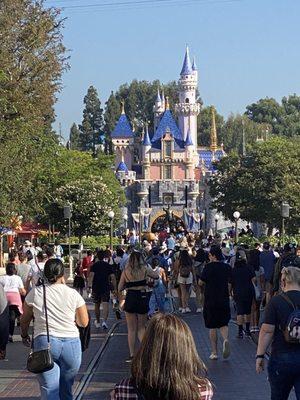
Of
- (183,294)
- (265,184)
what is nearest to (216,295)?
(183,294)

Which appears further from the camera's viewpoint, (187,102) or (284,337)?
(187,102)

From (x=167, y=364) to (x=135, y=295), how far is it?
9.93m

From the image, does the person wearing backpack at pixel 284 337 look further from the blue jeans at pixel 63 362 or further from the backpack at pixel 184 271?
the backpack at pixel 184 271

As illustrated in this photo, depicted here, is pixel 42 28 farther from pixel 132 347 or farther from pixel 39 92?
pixel 132 347

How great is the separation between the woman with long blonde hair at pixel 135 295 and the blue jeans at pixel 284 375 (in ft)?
20.9

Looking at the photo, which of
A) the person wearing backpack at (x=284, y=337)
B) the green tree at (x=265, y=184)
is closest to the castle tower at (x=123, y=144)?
the green tree at (x=265, y=184)

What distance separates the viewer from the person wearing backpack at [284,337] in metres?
8.27

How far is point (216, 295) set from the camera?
14617 millimetres

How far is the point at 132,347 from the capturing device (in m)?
14.8

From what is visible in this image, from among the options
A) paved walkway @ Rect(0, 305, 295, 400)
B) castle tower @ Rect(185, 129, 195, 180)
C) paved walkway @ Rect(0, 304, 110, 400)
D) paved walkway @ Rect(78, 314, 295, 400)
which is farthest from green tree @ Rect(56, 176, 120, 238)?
castle tower @ Rect(185, 129, 195, 180)


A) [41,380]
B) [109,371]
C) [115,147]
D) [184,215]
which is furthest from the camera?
[115,147]

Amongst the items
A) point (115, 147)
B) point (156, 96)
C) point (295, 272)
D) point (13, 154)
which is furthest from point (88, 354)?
point (156, 96)

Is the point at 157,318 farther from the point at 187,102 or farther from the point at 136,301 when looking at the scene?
the point at 187,102

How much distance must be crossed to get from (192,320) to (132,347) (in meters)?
7.92
